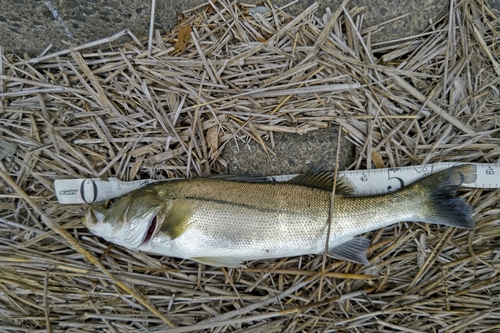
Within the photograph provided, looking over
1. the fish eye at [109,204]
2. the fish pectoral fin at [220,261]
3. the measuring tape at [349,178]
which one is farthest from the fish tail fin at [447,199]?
the fish eye at [109,204]

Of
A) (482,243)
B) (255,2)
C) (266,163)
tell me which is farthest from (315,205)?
(255,2)

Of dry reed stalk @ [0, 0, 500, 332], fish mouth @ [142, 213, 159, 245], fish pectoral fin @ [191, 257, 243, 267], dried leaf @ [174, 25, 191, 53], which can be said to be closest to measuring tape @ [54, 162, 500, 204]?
dry reed stalk @ [0, 0, 500, 332]

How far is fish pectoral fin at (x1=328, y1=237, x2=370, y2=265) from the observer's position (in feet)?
9.78

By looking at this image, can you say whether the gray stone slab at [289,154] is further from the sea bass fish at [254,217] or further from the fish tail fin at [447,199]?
the fish tail fin at [447,199]

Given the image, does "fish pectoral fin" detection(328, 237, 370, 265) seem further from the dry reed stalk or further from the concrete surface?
the concrete surface

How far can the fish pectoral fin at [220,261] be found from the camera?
9.66ft

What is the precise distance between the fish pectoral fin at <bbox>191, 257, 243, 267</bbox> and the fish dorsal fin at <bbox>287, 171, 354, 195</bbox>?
84 cm

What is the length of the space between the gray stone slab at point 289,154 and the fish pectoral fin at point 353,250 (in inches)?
28.4

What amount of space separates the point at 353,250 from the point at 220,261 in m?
1.16

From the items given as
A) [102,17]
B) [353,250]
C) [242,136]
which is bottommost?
[353,250]

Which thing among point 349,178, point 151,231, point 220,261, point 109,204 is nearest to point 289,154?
point 349,178

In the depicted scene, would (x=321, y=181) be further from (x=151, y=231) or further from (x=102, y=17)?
(x=102, y=17)

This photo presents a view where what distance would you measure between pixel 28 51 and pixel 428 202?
3.96 m

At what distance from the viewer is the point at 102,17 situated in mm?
3156
